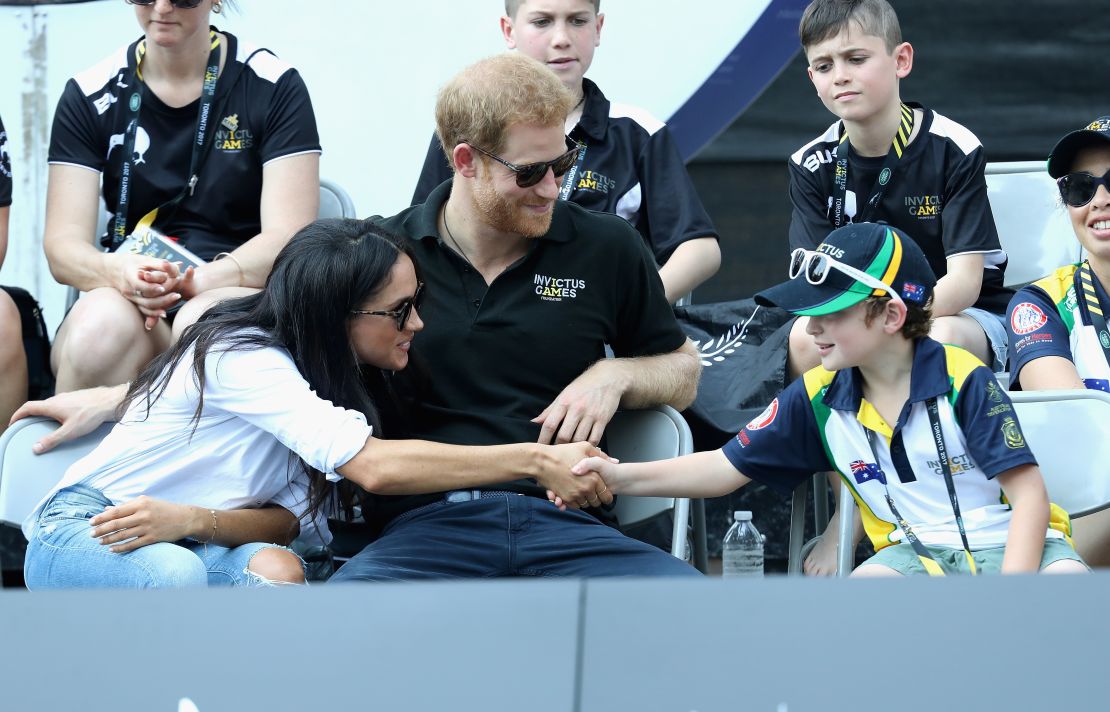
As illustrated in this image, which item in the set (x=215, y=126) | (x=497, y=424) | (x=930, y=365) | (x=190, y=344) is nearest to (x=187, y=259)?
(x=215, y=126)

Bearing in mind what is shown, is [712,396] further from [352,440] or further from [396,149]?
[396,149]

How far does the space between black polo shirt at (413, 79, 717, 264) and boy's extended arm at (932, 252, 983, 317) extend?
0.63 m

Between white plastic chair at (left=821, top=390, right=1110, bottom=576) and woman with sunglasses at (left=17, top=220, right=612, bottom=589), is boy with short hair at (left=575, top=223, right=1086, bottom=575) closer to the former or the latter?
white plastic chair at (left=821, top=390, right=1110, bottom=576)

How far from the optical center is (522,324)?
2807mm

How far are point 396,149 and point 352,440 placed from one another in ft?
6.93

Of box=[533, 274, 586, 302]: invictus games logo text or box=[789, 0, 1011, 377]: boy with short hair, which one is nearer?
box=[533, 274, 586, 302]: invictus games logo text

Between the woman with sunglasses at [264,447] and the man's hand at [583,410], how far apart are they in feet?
0.27

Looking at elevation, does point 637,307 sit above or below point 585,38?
→ below

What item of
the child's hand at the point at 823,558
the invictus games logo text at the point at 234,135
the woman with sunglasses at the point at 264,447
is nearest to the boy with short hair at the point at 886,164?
the child's hand at the point at 823,558

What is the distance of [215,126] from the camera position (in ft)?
11.5

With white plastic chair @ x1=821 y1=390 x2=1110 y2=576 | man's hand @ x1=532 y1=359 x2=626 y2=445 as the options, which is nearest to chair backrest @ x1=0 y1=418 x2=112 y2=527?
man's hand @ x1=532 y1=359 x2=626 y2=445

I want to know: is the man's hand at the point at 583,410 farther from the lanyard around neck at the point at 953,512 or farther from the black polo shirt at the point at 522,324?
the lanyard around neck at the point at 953,512

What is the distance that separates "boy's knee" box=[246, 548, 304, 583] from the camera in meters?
2.38

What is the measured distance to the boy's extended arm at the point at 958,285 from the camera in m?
3.33
